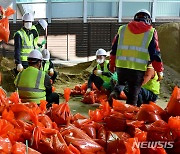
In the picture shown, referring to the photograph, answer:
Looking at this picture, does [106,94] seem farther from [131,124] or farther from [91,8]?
[91,8]

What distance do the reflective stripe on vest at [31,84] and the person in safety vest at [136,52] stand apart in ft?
3.41

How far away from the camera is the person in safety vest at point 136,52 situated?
422 centimetres

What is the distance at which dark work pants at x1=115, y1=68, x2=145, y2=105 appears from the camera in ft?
14.5

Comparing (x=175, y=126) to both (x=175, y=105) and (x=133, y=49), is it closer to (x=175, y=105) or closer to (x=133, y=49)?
(x=175, y=105)

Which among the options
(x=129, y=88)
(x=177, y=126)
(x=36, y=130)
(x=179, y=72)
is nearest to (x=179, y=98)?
(x=177, y=126)

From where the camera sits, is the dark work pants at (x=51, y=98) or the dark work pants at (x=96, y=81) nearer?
the dark work pants at (x=51, y=98)

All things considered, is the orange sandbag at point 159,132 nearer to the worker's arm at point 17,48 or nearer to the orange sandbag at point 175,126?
the orange sandbag at point 175,126

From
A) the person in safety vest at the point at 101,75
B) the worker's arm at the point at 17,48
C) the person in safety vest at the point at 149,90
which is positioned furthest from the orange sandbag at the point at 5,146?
the person in safety vest at the point at 101,75

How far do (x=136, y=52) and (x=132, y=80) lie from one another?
0.37 m

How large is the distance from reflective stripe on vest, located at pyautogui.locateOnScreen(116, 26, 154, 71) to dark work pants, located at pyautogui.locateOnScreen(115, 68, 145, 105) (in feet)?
0.22

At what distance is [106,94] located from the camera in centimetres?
677

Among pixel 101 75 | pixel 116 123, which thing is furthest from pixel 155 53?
pixel 101 75

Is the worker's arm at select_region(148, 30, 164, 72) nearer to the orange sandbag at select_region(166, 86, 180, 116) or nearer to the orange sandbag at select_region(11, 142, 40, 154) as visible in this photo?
the orange sandbag at select_region(166, 86, 180, 116)

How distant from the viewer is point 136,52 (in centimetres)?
434
